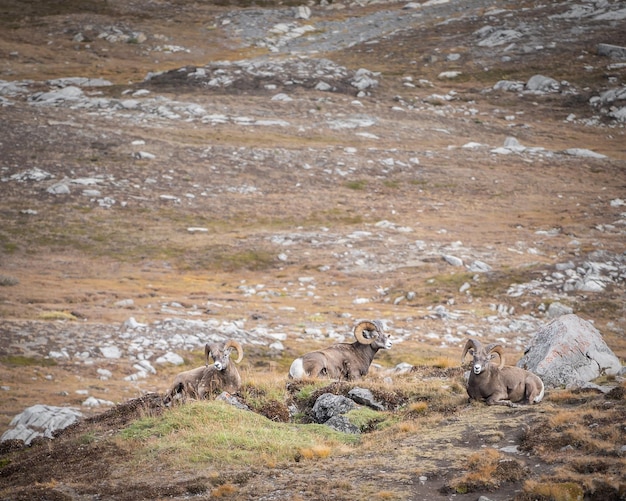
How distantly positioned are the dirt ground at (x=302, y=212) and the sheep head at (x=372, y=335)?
573 centimetres

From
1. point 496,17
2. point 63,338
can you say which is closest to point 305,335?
point 63,338

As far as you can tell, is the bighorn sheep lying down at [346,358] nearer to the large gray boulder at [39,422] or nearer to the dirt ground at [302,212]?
the dirt ground at [302,212]

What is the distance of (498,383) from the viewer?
16.1 m

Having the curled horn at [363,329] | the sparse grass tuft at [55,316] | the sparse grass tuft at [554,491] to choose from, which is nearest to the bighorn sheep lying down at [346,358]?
the curled horn at [363,329]

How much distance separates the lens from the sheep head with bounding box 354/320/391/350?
20969mm

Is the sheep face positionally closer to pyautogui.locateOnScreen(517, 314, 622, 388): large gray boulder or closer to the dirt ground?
the dirt ground

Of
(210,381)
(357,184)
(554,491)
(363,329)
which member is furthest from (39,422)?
(357,184)

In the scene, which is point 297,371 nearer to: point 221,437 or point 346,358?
point 346,358

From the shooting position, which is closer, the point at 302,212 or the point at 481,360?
the point at 481,360

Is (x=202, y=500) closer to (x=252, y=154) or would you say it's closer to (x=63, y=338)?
(x=63, y=338)

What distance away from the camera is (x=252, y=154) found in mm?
59375

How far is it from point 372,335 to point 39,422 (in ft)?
31.1

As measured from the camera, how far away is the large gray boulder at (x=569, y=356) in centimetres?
1723

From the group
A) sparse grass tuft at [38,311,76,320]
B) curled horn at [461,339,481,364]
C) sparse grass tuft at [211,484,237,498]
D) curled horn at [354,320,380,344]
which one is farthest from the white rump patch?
sparse grass tuft at [38,311,76,320]
